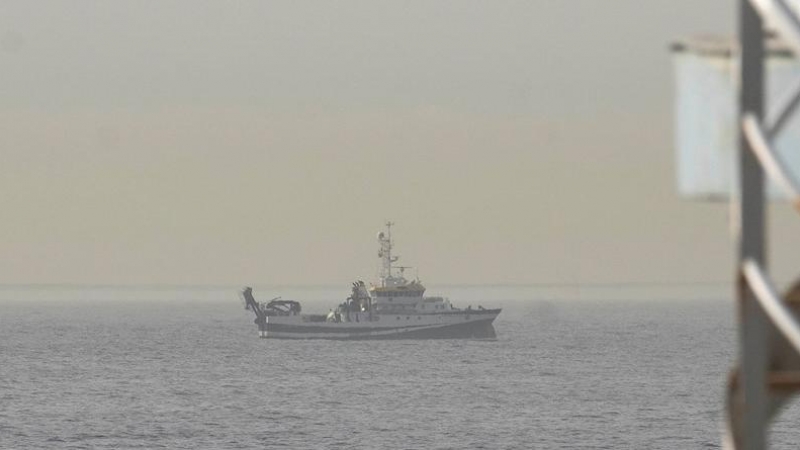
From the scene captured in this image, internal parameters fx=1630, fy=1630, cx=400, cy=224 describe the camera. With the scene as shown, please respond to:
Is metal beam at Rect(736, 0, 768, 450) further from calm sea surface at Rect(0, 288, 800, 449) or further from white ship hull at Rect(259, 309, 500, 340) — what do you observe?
white ship hull at Rect(259, 309, 500, 340)

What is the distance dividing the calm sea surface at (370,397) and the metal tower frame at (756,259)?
63.6m

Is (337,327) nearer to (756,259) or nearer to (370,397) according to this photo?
(370,397)

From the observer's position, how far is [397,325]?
17188cm

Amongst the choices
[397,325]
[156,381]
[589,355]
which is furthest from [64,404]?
[397,325]

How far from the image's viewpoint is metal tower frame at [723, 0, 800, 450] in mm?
7324

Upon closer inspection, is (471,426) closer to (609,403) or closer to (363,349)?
(609,403)

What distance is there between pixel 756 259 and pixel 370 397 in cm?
9385

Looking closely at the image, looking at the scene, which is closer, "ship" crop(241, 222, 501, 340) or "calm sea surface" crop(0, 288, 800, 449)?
"calm sea surface" crop(0, 288, 800, 449)

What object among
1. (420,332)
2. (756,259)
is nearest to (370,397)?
(420,332)

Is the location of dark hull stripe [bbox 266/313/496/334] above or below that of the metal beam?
below

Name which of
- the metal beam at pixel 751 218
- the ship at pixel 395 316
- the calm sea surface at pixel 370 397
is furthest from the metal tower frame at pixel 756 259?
the ship at pixel 395 316

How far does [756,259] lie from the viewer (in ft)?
24.4

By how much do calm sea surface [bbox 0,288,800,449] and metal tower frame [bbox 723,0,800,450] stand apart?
6356cm

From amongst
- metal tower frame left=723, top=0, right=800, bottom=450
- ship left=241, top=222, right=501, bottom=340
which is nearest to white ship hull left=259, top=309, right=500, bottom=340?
ship left=241, top=222, right=501, bottom=340
